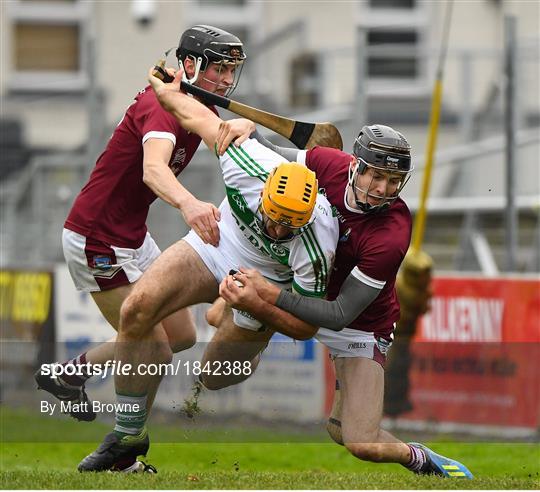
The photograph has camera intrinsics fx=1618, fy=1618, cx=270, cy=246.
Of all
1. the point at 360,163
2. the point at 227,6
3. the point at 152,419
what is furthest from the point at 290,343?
the point at 227,6

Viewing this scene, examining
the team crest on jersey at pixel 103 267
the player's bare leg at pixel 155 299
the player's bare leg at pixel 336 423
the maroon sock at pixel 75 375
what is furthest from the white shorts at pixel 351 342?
the maroon sock at pixel 75 375

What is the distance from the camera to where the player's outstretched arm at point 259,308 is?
27.9 ft

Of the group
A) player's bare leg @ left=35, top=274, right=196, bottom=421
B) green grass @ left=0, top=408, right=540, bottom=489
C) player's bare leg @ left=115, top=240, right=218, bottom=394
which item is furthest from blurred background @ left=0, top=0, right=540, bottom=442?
player's bare leg @ left=115, top=240, right=218, bottom=394

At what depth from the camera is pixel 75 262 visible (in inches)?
376

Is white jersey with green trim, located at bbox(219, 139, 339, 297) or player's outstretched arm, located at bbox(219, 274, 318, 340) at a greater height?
white jersey with green trim, located at bbox(219, 139, 339, 297)

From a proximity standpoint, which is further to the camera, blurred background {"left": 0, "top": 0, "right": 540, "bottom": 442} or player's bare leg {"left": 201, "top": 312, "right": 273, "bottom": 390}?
blurred background {"left": 0, "top": 0, "right": 540, "bottom": 442}

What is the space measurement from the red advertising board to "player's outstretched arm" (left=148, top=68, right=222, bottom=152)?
16.9 feet

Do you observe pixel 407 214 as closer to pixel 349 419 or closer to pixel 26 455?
pixel 349 419

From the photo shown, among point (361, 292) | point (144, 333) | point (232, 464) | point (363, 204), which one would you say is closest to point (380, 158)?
point (363, 204)

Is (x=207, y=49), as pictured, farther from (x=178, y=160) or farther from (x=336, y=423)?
(x=336, y=423)

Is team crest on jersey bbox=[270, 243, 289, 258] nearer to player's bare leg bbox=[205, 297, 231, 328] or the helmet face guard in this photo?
the helmet face guard

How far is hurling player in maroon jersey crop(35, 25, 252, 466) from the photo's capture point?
911 cm

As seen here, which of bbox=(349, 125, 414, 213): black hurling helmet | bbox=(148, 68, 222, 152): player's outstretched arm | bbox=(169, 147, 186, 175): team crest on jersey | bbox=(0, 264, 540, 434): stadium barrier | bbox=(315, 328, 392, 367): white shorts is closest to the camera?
bbox=(349, 125, 414, 213): black hurling helmet

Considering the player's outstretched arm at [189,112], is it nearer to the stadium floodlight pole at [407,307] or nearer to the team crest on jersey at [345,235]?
the team crest on jersey at [345,235]
